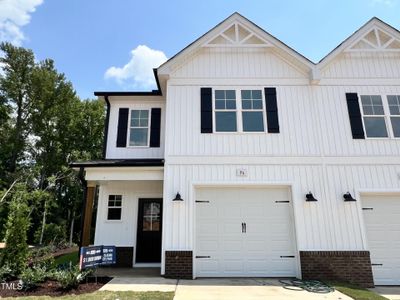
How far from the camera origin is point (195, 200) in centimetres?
796

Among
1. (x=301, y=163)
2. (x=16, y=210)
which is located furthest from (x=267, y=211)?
(x=16, y=210)

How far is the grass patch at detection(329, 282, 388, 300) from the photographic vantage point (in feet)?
18.8

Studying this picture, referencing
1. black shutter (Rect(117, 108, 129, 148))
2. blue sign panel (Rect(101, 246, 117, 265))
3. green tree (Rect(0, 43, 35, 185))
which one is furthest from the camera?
green tree (Rect(0, 43, 35, 185))

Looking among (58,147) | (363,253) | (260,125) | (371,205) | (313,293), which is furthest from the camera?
(58,147)

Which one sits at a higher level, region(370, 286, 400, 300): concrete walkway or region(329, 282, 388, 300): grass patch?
region(329, 282, 388, 300): grass patch

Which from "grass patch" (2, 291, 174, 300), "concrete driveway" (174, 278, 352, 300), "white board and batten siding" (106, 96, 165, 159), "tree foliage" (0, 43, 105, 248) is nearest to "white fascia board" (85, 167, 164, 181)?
"white board and batten siding" (106, 96, 165, 159)

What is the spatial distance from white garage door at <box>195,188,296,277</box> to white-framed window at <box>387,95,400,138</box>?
3.97 meters

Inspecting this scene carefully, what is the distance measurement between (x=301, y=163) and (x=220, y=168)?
243cm

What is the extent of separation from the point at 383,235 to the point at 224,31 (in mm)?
8035

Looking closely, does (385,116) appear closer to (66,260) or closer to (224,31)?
(224,31)

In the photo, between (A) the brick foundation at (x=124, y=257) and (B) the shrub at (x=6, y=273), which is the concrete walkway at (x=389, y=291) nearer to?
(A) the brick foundation at (x=124, y=257)

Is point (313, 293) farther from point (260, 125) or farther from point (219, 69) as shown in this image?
point (219, 69)

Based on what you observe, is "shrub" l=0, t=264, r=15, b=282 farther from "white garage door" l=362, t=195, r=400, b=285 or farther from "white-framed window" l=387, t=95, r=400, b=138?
"white-framed window" l=387, t=95, r=400, b=138

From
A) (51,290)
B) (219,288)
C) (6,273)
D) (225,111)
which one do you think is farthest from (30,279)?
(225,111)
